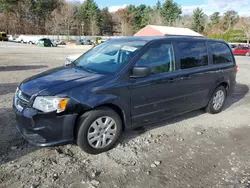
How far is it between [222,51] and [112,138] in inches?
132

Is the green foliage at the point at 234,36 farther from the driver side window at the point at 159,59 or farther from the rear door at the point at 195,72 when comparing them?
the driver side window at the point at 159,59

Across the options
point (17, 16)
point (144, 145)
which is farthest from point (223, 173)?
point (17, 16)

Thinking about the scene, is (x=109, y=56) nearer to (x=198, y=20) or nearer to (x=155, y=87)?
(x=155, y=87)

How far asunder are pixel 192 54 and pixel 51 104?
281 cm

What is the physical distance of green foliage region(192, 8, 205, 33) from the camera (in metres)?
69.2

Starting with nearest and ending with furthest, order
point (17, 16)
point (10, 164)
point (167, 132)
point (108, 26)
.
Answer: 1. point (10, 164)
2. point (167, 132)
3. point (17, 16)
4. point (108, 26)

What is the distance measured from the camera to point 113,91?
10.7 feet

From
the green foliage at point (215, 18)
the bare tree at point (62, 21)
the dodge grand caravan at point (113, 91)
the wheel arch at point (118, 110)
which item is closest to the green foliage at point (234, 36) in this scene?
the green foliage at point (215, 18)

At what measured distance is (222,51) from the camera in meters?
5.16

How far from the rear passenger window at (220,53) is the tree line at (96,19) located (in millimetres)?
50168

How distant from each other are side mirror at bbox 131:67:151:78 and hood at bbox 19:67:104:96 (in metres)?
0.50

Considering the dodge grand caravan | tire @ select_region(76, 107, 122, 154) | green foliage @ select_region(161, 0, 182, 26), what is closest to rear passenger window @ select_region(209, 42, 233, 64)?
the dodge grand caravan

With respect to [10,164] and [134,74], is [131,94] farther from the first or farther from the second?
[10,164]

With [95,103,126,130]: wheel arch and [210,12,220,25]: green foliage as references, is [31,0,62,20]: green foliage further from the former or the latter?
[95,103,126,130]: wheel arch
